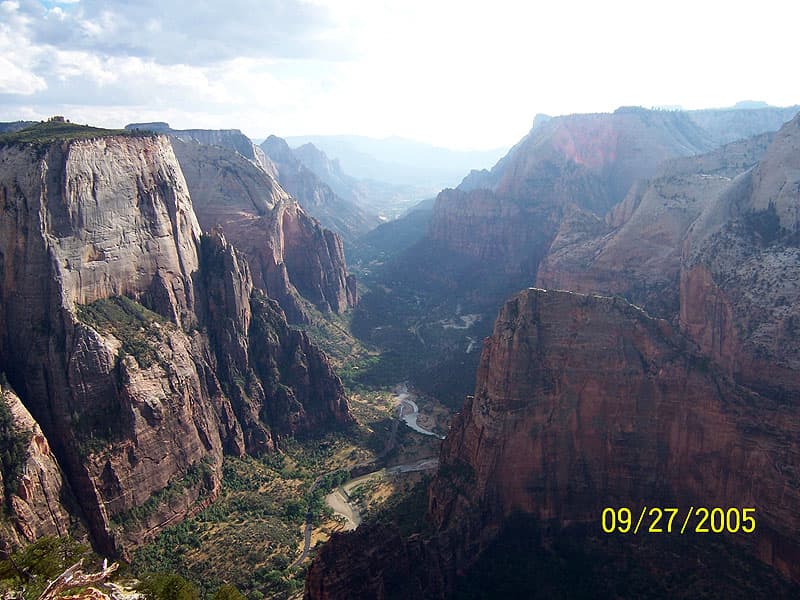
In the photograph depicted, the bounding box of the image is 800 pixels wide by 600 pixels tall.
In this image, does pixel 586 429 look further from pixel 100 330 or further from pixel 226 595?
pixel 100 330

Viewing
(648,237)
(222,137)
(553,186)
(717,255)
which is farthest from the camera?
(222,137)

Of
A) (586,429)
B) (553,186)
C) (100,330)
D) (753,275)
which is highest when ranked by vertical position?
(553,186)

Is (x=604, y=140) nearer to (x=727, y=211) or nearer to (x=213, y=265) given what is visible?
(x=727, y=211)

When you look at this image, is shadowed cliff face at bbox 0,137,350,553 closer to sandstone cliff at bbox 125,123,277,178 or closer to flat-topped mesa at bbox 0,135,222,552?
flat-topped mesa at bbox 0,135,222,552

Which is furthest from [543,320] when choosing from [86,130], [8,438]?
[86,130]

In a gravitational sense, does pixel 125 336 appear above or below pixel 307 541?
above

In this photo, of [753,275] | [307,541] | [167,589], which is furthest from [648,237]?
[167,589]
